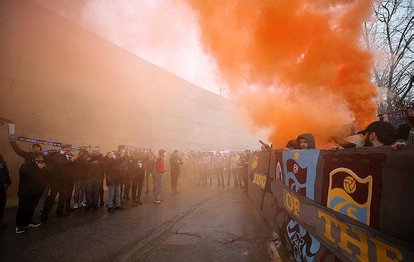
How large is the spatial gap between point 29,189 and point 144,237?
314cm

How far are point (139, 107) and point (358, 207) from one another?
17.3m

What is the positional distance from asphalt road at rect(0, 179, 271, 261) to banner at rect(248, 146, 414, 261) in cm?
123

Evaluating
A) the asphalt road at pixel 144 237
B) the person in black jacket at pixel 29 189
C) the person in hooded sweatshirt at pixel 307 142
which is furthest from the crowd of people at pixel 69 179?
the person in hooded sweatshirt at pixel 307 142

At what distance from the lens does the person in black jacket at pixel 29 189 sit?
617cm

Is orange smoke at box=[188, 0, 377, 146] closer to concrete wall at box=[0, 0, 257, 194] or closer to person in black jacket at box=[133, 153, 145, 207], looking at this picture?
person in black jacket at box=[133, 153, 145, 207]

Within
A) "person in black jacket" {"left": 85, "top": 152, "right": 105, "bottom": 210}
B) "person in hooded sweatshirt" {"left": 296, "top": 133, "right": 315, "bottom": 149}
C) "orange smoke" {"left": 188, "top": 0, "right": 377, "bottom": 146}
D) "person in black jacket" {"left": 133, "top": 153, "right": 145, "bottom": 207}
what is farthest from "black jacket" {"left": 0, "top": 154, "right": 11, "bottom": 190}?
"orange smoke" {"left": 188, "top": 0, "right": 377, "bottom": 146}

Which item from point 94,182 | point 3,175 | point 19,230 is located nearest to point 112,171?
point 94,182

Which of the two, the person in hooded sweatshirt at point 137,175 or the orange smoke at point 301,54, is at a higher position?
the orange smoke at point 301,54

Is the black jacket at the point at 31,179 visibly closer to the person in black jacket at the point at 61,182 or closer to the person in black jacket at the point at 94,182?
the person in black jacket at the point at 61,182

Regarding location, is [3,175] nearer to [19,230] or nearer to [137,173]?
[19,230]

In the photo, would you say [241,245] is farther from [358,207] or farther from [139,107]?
[139,107]

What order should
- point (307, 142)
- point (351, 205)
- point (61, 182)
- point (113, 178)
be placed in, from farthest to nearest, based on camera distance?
point (113, 178) → point (61, 182) → point (307, 142) → point (351, 205)

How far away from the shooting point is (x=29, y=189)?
6309mm

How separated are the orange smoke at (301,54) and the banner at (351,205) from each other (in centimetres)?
622
